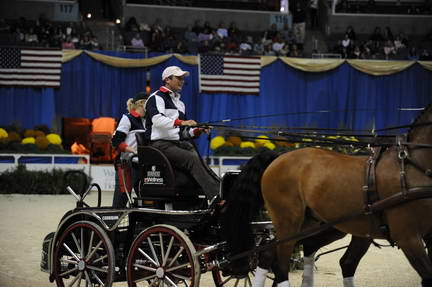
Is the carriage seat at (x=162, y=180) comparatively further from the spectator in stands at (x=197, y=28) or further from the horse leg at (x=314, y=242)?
the spectator in stands at (x=197, y=28)

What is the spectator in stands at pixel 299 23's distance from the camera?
25.7 meters

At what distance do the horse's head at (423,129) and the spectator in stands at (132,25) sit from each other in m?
19.7

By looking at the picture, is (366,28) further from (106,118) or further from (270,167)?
(270,167)

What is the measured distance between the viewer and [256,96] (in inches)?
773

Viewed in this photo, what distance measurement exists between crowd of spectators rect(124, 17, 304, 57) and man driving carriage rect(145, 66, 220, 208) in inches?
607

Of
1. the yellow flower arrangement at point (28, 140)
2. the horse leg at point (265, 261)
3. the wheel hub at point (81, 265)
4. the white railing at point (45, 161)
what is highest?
the horse leg at point (265, 261)

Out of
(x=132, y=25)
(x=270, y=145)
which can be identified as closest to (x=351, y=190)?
(x=270, y=145)

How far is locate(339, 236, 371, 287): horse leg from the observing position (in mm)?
5664

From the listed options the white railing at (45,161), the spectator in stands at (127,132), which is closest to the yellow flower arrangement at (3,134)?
the white railing at (45,161)

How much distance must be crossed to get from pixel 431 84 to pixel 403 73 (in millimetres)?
902

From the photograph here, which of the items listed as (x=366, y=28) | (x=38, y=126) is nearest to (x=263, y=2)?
(x=366, y=28)

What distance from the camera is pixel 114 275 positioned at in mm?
5746

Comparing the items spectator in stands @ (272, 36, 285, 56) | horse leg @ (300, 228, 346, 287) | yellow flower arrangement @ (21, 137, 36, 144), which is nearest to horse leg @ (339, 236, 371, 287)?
horse leg @ (300, 228, 346, 287)

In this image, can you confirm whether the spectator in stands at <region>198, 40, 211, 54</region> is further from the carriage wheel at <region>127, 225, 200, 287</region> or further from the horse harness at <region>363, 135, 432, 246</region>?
the horse harness at <region>363, 135, 432, 246</region>
